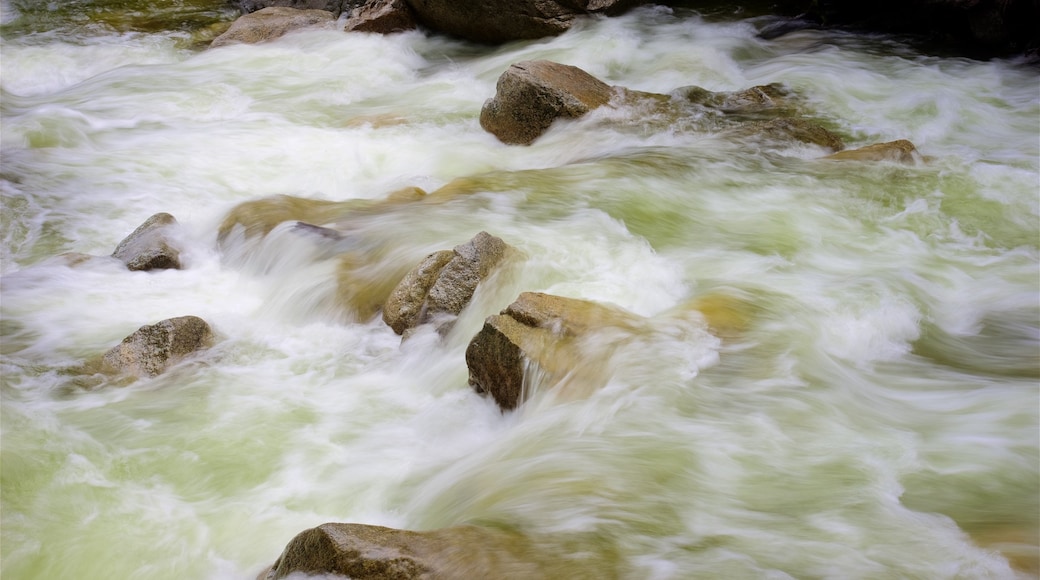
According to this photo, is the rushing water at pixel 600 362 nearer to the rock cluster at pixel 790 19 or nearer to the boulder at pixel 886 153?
the boulder at pixel 886 153

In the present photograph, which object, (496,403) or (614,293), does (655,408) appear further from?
(614,293)

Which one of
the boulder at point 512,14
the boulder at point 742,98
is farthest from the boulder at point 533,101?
the boulder at point 512,14

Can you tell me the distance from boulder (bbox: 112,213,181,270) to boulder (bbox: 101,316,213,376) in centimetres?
127

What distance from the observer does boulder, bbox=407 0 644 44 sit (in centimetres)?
1073

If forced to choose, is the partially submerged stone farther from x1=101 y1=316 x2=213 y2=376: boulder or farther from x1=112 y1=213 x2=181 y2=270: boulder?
x1=101 y1=316 x2=213 y2=376: boulder

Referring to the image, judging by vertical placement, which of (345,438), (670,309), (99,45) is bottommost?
(345,438)

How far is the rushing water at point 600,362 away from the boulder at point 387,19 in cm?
254

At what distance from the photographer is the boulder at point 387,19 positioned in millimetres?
11539

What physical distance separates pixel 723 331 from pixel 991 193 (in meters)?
3.23

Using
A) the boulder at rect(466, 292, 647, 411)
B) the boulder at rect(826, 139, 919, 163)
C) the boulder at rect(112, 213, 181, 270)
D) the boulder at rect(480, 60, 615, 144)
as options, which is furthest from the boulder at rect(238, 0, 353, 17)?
the boulder at rect(466, 292, 647, 411)

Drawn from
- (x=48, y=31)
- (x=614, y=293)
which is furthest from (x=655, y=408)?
(x=48, y=31)

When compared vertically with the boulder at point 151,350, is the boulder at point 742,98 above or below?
above

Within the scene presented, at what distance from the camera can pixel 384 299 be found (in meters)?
5.33

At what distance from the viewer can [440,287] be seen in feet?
16.6
